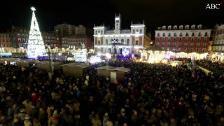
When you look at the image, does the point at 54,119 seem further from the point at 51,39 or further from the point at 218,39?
the point at 51,39

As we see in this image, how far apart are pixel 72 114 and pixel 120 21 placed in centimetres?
6783

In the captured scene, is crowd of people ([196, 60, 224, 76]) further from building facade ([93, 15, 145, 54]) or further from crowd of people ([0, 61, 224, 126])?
building facade ([93, 15, 145, 54])

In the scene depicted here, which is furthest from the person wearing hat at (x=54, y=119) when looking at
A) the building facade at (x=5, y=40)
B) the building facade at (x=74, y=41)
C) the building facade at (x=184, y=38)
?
the building facade at (x=74, y=41)

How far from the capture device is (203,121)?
33.9ft

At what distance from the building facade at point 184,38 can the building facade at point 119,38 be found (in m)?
4.97

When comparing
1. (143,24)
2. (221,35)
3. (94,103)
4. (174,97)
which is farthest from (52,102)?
(143,24)

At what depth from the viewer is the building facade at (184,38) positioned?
6819 cm

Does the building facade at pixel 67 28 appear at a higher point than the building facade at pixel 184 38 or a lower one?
higher

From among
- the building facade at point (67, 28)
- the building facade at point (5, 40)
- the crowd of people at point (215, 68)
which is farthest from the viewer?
the building facade at point (67, 28)

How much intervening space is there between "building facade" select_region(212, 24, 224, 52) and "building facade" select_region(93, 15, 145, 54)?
57.4ft

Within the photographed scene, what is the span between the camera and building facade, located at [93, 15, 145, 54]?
2879 inches

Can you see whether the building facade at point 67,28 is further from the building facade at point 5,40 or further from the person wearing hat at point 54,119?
the person wearing hat at point 54,119

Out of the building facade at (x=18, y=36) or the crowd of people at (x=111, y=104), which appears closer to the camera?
the crowd of people at (x=111, y=104)

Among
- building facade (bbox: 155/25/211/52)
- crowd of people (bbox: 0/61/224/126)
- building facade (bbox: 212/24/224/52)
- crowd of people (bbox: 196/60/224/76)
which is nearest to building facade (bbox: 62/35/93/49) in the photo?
building facade (bbox: 155/25/211/52)
